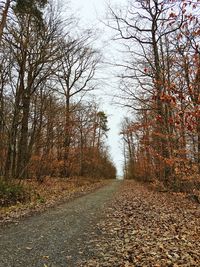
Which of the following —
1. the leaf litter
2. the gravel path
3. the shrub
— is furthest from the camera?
the shrub

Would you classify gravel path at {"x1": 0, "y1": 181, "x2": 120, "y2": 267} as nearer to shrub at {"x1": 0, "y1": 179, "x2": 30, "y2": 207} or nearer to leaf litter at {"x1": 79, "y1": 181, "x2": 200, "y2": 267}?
leaf litter at {"x1": 79, "y1": 181, "x2": 200, "y2": 267}

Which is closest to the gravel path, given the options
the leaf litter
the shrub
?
the leaf litter

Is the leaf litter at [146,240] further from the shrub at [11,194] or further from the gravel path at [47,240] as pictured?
the shrub at [11,194]

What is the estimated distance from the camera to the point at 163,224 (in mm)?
7547

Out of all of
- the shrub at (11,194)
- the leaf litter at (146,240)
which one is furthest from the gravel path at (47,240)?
the shrub at (11,194)

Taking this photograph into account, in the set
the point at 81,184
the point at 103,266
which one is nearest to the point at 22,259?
the point at 103,266

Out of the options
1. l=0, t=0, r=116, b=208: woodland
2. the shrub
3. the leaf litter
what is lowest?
the leaf litter

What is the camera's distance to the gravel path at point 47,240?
14.8 ft

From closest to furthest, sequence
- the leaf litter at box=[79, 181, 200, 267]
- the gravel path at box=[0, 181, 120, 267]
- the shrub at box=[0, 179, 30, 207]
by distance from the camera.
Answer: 1. the gravel path at box=[0, 181, 120, 267]
2. the leaf litter at box=[79, 181, 200, 267]
3. the shrub at box=[0, 179, 30, 207]

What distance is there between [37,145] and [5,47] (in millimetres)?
5101

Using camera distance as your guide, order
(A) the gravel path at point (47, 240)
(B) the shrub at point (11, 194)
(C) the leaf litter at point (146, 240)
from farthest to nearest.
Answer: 1. (B) the shrub at point (11, 194)
2. (C) the leaf litter at point (146, 240)
3. (A) the gravel path at point (47, 240)

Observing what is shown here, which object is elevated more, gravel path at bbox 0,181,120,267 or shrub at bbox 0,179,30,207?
shrub at bbox 0,179,30,207

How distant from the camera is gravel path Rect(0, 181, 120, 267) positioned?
4.50 m

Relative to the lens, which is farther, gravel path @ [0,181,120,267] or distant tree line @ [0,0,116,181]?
A: distant tree line @ [0,0,116,181]
